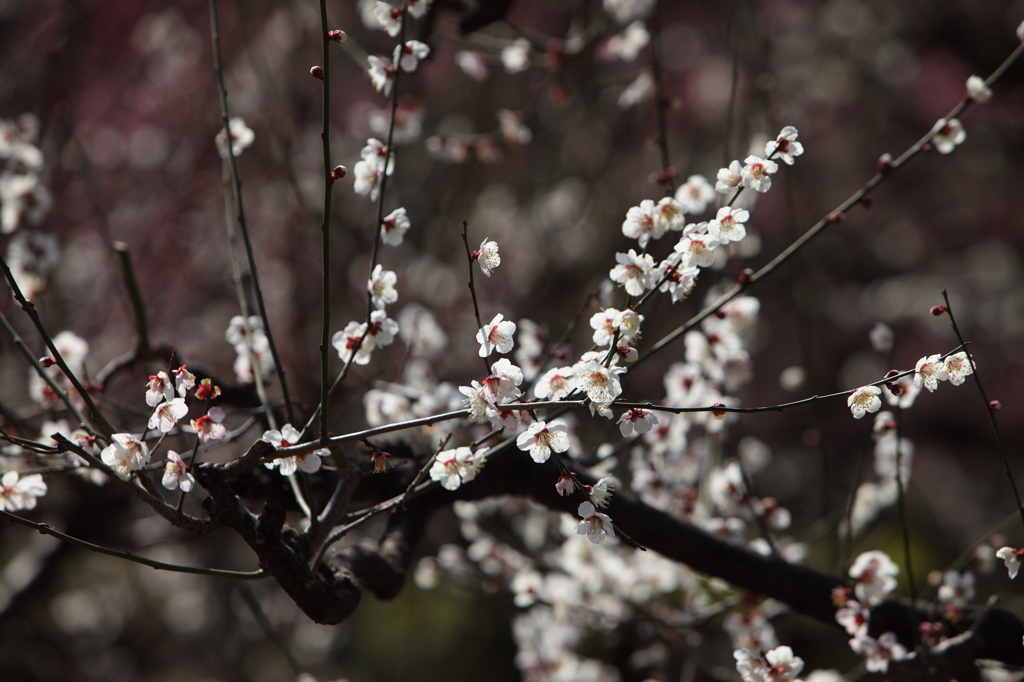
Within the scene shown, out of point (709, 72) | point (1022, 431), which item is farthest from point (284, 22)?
point (1022, 431)

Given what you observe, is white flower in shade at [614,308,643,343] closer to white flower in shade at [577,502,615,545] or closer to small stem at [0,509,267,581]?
white flower in shade at [577,502,615,545]

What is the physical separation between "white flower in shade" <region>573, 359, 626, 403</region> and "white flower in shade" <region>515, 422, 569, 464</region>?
8cm

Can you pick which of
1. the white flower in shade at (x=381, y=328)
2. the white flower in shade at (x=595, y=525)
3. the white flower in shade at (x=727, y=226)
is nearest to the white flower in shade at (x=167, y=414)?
the white flower in shade at (x=381, y=328)

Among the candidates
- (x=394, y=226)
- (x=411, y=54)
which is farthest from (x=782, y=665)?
(x=411, y=54)

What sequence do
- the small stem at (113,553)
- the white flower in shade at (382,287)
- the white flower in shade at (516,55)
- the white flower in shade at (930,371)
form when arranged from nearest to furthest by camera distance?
the small stem at (113,553) → the white flower in shade at (930,371) → the white flower in shade at (382,287) → the white flower in shade at (516,55)

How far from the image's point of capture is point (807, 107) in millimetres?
6738

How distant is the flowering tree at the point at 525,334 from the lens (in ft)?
4.56

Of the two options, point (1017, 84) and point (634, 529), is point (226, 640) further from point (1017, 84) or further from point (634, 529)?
point (1017, 84)

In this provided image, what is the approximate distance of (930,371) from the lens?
131 cm

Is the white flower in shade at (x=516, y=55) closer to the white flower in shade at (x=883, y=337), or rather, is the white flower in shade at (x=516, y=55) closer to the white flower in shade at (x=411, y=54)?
the white flower in shade at (x=411, y=54)

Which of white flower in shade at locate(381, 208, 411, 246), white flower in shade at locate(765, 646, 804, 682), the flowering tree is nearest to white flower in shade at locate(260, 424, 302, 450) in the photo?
the flowering tree

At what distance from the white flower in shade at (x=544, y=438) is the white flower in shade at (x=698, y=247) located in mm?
393

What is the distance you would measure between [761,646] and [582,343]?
3.16 metres

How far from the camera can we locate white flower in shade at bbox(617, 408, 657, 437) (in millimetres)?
1349
